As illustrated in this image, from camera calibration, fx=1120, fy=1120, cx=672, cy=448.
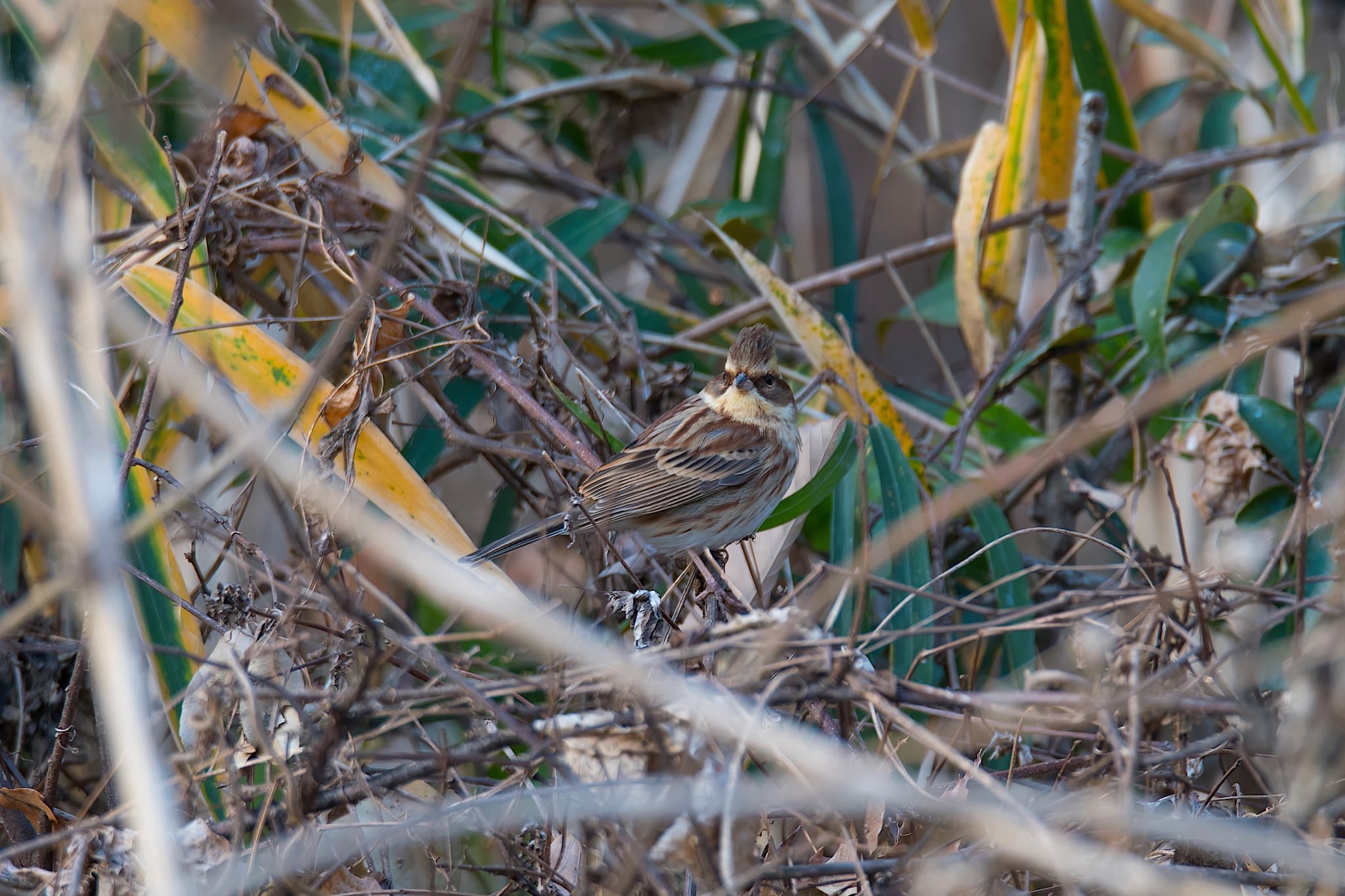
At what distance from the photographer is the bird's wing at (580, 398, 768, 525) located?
11.0 feet

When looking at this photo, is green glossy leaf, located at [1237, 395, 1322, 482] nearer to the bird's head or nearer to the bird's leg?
the bird's head

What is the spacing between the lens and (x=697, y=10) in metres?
5.62

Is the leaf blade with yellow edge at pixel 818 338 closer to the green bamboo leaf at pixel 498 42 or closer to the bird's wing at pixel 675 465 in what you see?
the bird's wing at pixel 675 465

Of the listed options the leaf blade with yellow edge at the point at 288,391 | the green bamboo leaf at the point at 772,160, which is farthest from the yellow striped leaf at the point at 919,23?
the leaf blade with yellow edge at the point at 288,391

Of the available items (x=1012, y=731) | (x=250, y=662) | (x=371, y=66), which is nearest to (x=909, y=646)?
(x=1012, y=731)

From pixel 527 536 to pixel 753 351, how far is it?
0.96 metres

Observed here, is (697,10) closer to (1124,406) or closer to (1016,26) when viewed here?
(1016,26)

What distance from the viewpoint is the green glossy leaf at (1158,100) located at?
4543 millimetres

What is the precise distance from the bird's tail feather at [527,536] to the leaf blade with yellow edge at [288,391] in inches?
5.0

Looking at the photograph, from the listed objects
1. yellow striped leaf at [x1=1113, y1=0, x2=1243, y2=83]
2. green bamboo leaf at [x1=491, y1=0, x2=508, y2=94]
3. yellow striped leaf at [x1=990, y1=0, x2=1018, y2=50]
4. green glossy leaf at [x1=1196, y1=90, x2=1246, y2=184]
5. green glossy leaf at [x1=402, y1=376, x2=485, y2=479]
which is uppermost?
green bamboo leaf at [x1=491, y1=0, x2=508, y2=94]

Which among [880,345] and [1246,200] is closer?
[1246,200]

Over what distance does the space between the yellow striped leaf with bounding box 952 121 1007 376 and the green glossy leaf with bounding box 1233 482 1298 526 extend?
967 mm

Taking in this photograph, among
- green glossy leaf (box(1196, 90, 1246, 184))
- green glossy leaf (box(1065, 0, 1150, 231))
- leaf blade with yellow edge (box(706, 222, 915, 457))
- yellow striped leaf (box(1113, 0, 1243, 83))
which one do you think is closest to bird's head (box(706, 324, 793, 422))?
leaf blade with yellow edge (box(706, 222, 915, 457))

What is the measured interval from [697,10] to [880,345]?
224 cm
